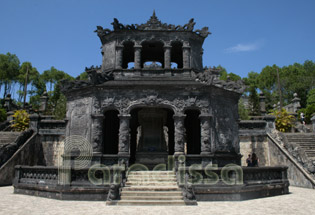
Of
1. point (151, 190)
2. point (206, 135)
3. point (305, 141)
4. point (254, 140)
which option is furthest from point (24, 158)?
point (305, 141)

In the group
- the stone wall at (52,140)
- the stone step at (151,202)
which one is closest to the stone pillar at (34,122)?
the stone wall at (52,140)

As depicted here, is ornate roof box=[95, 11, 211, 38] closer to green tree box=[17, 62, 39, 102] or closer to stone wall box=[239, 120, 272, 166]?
stone wall box=[239, 120, 272, 166]

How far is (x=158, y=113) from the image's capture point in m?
16.7

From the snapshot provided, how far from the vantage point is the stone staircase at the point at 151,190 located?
9.99 meters

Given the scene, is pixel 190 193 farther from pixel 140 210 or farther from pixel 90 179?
pixel 90 179

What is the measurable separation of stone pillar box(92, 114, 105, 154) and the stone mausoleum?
0.17 feet

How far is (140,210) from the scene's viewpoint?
29.0ft

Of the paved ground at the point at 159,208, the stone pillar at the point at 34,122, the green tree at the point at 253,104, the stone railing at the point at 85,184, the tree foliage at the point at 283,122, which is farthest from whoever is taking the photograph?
the green tree at the point at 253,104

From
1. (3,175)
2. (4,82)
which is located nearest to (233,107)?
(3,175)

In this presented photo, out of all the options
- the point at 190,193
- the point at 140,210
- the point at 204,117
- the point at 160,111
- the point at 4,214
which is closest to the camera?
the point at 4,214

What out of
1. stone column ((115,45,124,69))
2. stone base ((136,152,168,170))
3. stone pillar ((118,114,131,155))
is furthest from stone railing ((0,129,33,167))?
stone column ((115,45,124,69))

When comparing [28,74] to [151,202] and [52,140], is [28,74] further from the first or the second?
[151,202]

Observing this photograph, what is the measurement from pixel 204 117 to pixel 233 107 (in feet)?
7.72

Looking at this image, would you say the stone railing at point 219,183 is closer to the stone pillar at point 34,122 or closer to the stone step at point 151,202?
the stone step at point 151,202
